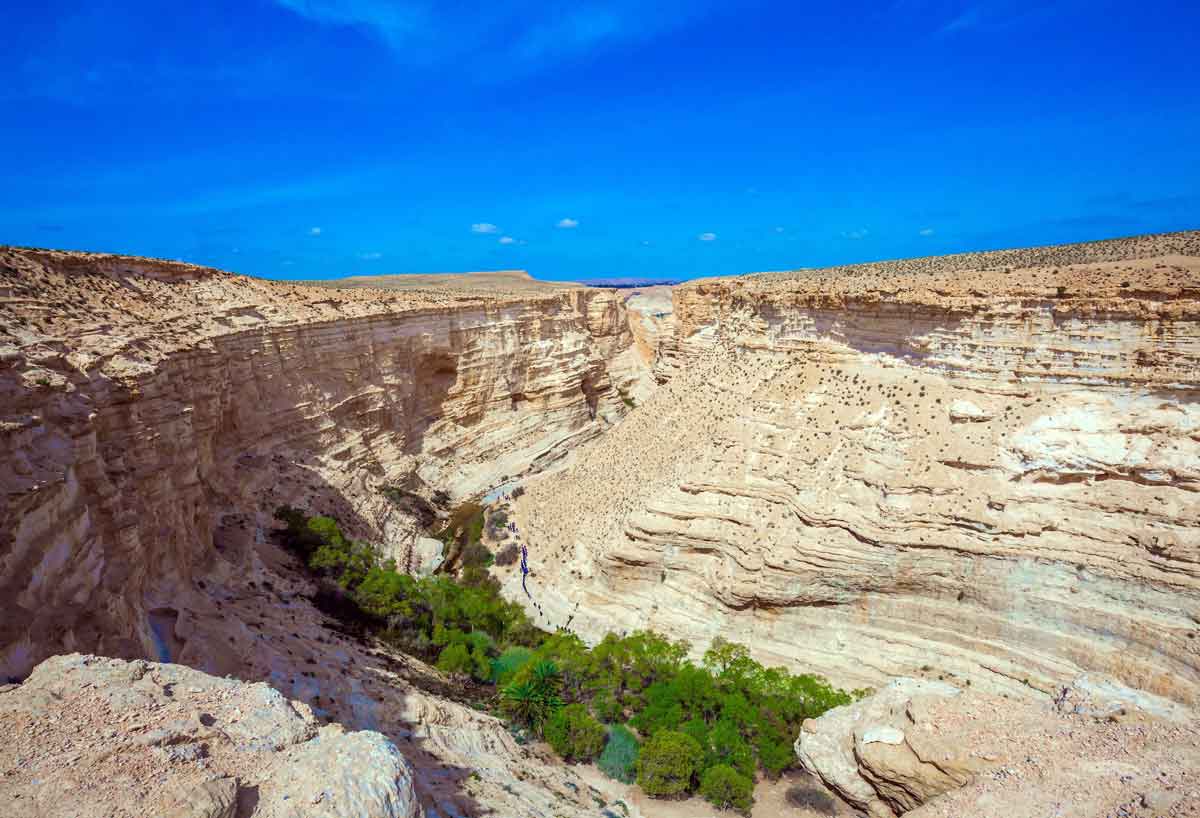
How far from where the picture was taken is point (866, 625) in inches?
602

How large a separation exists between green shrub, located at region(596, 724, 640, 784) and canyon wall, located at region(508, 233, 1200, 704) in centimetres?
320

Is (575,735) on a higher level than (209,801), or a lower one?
lower

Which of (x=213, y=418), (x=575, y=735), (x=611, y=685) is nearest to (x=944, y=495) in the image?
(x=611, y=685)

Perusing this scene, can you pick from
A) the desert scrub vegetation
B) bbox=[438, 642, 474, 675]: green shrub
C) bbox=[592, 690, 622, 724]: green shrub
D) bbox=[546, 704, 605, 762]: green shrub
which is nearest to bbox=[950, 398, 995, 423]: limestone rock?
the desert scrub vegetation

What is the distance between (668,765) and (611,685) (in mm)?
2789

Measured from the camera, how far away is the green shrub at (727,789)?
12.9 m

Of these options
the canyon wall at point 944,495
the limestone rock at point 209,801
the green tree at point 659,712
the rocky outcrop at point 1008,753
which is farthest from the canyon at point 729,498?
the green tree at point 659,712

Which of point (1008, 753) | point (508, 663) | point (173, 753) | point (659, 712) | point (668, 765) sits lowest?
point (668, 765)

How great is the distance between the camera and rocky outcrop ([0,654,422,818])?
17.8 feet

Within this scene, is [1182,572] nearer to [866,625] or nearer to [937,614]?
[937,614]

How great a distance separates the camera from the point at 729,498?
18.0 m

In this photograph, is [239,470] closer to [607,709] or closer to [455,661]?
[455,661]

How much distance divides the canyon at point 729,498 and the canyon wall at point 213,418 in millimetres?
90

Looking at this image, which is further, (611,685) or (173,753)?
(611,685)
